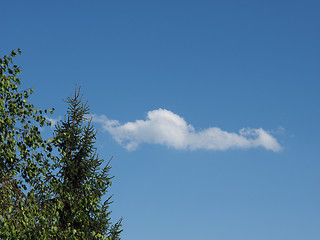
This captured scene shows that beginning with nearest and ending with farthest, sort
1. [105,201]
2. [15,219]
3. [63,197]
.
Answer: [15,219] < [63,197] < [105,201]

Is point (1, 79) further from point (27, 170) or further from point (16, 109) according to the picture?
point (27, 170)

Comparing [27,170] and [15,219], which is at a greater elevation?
[27,170]

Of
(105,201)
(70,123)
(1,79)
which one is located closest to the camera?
(1,79)

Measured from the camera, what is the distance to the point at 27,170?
45.9 feet

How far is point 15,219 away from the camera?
39.2ft

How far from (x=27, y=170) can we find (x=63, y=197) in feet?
14.0

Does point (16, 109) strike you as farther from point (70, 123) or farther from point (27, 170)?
point (70, 123)

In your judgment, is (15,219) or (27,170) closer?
(15,219)

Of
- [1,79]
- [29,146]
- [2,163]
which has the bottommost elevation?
[2,163]

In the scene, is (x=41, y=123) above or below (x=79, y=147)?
below

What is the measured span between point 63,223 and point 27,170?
5693 mm

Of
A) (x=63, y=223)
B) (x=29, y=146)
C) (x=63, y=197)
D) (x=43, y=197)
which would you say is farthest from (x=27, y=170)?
(x=63, y=223)

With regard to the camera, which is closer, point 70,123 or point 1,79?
point 1,79

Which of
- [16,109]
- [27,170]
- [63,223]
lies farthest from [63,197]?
[16,109]
